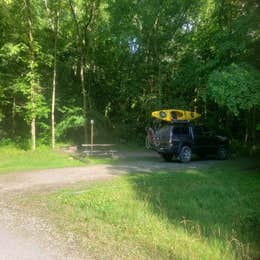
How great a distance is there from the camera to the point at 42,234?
5.50 metres

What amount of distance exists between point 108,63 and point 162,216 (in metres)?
20.2

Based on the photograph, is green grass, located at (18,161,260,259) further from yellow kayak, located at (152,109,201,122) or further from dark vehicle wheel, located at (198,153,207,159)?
yellow kayak, located at (152,109,201,122)

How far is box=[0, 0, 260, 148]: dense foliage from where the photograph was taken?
19.1 m

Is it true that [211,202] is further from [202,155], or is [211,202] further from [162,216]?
[202,155]

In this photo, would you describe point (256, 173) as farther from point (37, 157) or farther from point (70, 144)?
point (70, 144)

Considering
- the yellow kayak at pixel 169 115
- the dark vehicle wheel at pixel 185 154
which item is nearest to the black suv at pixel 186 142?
the dark vehicle wheel at pixel 185 154

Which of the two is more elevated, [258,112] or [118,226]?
[258,112]

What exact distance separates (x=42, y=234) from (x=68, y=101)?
1820 centimetres

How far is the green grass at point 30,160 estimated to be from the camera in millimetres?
13669

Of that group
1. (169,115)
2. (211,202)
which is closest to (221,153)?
(169,115)

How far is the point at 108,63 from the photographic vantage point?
25484 millimetres

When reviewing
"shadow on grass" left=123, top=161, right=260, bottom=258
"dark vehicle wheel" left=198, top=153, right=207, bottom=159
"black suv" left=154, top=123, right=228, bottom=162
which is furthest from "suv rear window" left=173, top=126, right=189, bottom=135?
"shadow on grass" left=123, top=161, right=260, bottom=258

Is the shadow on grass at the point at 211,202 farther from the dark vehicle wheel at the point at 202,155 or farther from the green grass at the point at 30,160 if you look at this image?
the green grass at the point at 30,160

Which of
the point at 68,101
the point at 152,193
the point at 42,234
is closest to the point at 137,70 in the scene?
the point at 68,101
